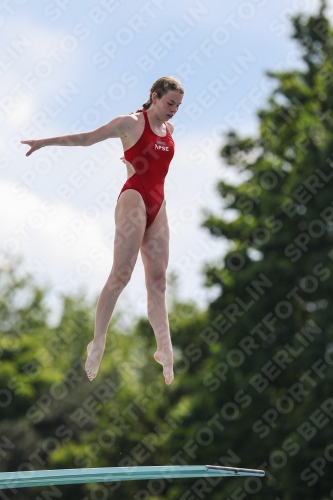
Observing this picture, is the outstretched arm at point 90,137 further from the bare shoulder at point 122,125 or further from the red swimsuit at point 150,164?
the red swimsuit at point 150,164

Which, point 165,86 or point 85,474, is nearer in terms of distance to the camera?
point 85,474

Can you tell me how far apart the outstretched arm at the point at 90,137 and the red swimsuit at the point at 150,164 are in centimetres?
19

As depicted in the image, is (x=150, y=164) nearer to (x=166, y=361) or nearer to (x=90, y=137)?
(x=90, y=137)

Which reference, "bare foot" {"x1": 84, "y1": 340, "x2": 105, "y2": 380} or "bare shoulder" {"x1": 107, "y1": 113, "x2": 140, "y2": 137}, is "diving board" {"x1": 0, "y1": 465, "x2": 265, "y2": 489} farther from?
"bare shoulder" {"x1": 107, "y1": 113, "x2": 140, "y2": 137}

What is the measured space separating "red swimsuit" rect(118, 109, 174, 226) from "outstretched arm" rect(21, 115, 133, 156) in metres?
0.19

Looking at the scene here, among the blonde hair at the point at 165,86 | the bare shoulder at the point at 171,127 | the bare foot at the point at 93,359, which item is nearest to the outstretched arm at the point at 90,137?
the blonde hair at the point at 165,86

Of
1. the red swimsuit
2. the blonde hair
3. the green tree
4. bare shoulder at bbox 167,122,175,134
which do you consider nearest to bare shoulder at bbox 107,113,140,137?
the red swimsuit

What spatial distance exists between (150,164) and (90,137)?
1.76 feet

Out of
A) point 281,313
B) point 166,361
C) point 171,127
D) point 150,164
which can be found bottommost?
point 166,361

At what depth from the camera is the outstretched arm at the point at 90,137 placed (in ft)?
19.4

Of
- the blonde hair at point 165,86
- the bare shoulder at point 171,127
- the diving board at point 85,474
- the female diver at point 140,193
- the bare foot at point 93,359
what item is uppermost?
the blonde hair at point 165,86

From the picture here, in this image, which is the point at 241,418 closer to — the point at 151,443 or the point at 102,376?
the point at 151,443

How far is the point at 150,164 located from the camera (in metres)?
6.17

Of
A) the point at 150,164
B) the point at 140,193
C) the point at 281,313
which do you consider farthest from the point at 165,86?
the point at 281,313
